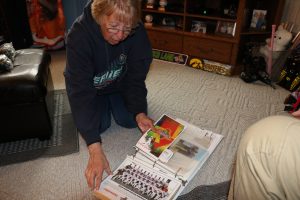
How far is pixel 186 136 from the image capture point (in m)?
1.23

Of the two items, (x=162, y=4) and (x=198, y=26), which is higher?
(x=162, y=4)

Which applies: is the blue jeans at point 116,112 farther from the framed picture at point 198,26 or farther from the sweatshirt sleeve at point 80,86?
the framed picture at point 198,26

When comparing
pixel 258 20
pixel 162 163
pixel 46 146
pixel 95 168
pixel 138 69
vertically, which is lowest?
pixel 46 146

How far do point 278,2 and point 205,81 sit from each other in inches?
32.6

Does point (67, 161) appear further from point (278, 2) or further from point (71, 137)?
point (278, 2)

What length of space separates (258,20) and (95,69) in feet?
5.00

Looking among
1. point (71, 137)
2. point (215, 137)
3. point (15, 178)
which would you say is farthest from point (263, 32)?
point (15, 178)

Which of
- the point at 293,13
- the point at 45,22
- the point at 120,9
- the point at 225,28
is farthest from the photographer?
the point at 45,22

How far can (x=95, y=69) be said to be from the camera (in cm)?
116

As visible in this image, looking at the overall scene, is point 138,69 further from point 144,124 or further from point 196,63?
point 196,63

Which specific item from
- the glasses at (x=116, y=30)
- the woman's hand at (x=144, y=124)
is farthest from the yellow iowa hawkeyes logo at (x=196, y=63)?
the glasses at (x=116, y=30)

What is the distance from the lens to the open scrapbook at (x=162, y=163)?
97cm

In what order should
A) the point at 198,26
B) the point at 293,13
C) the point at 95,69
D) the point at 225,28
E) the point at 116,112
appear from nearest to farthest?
1. the point at 95,69
2. the point at 116,112
3. the point at 293,13
4. the point at 225,28
5. the point at 198,26

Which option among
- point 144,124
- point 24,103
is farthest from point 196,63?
point 24,103
